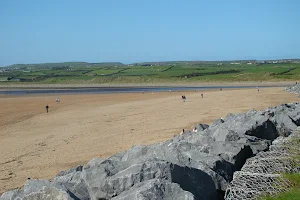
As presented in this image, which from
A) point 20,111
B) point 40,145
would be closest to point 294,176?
point 40,145

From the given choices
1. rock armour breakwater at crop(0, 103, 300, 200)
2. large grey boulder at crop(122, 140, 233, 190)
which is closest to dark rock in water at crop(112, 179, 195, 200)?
rock armour breakwater at crop(0, 103, 300, 200)

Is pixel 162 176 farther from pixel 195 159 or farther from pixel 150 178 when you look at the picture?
pixel 195 159

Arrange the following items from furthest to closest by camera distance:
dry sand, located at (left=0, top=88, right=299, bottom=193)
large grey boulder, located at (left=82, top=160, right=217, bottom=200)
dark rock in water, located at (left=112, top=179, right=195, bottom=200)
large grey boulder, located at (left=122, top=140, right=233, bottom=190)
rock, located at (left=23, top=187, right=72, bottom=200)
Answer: dry sand, located at (left=0, top=88, right=299, bottom=193)
large grey boulder, located at (left=122, top=140, right=233, bottom=190)
large grey boulder, located at (left=82, top=160, right=217, bottom=200)
rock, located at (left=23, top=187, right=72, bottom=200)
dark rock in water, located at (left=112, top=179, right=195, bottom=200)

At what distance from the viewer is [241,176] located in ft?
28.0

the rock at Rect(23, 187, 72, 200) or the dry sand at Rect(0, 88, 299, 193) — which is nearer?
the rock at Rect(23, 187, 72, 200)

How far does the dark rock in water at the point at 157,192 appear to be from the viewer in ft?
21.2

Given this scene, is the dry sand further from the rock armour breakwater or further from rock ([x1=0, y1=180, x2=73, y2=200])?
rock ([x1=0, y1=180, x2=73, y2=200])

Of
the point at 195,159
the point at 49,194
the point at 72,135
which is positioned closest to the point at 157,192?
the point at 49,194

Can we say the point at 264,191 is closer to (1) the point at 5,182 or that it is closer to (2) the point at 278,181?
(2) the point at 278,181

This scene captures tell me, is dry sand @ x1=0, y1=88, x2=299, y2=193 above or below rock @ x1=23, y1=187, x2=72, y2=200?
below

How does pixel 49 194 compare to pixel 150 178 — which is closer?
pixel 49 194

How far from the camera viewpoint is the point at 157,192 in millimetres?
6539

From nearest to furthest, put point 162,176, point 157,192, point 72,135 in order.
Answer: point 157,192 < point 162,176 < point 72,135

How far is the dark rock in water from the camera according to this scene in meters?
6.47
